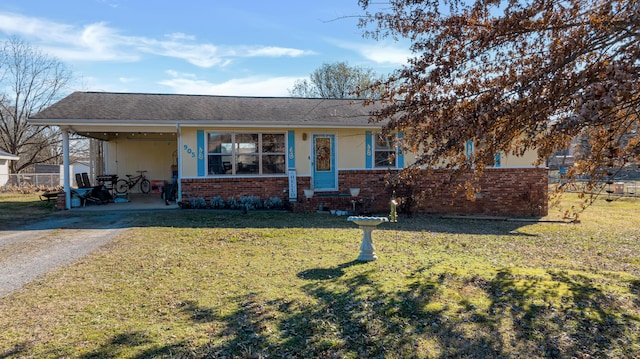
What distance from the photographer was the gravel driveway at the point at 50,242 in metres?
5.55

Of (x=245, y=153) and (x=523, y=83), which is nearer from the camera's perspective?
(x=523, y=83)

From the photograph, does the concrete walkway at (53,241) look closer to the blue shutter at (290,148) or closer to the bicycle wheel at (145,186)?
the blue shutter at (290,148)

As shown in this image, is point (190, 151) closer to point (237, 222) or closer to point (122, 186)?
point (237, 222)

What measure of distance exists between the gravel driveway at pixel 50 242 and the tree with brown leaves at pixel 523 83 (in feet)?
16.7

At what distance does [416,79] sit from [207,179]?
8.51 metres

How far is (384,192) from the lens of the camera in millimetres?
13281

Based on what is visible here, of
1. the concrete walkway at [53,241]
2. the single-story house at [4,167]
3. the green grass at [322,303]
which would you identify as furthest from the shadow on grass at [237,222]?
the single-story house at [4,167]

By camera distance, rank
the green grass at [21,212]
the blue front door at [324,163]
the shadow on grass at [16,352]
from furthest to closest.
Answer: the blue front door at [324,163]
the green grass at [21,212]
the shadow on grass at [16,352]

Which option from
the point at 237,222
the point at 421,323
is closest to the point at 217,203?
the point at 237,222

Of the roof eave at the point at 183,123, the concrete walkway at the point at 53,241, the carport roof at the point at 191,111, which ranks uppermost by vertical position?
the carport roof at the point at 191,111

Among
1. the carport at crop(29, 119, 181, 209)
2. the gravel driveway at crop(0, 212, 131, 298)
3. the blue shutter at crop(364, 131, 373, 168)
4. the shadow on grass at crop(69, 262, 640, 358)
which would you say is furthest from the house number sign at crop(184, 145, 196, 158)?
the shadow on grass at crop(69, 262, 640, 358)

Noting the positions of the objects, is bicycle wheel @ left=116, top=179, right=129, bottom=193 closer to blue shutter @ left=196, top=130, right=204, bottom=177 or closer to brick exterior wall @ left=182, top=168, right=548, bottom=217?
brick exterior wall @ left=182, top=168, right=548, bottom=217

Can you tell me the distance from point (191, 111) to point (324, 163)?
4.40 meters

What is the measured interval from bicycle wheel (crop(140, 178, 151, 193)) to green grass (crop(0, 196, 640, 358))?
365 inches
